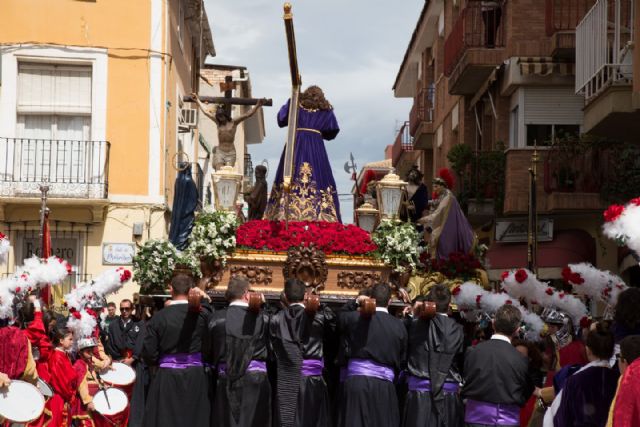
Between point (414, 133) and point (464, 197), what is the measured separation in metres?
12.1

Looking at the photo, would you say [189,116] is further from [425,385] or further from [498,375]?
[498,375]

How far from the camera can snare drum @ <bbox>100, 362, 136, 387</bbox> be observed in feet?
44.0

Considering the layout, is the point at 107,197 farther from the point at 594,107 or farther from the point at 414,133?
the point at 414,133

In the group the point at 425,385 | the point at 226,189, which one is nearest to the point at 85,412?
the point at 226,189

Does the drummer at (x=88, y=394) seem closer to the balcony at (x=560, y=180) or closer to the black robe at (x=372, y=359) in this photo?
the black robe at (x=372, y=359)

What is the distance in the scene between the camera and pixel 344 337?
1148 cm

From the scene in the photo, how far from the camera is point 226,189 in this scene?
14727 millimetres

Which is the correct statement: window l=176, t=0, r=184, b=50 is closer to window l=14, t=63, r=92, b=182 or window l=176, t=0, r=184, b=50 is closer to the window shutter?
window l=14, t=63, r=92, b=182

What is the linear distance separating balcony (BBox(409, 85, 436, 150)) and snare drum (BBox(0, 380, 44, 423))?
25.5m

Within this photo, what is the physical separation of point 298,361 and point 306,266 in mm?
2158

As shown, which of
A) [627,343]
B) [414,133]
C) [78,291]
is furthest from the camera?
[414,133]

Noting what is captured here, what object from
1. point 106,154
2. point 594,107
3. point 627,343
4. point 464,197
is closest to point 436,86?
point 464,197

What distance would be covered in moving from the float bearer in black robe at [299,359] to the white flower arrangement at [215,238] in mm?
2206

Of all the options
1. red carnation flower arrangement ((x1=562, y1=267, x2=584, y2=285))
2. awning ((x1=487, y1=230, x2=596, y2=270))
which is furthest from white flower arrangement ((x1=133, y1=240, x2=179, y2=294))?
awning ((x1=487, y1=230, x2=596, y2=270))
